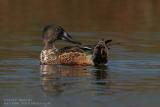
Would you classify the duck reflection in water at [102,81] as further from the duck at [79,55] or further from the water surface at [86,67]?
the duck at [79,55]

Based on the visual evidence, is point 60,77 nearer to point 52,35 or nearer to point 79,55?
point 79,55

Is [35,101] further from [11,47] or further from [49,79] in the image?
[11,47]

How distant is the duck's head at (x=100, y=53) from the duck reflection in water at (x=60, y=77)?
0.44 metres

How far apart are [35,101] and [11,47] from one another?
6.90 metres

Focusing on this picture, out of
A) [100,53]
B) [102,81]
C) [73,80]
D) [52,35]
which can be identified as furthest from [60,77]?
[52,35]

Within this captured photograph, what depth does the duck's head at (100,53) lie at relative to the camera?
18172 mm

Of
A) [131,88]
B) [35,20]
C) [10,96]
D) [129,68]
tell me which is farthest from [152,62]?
[35,20]

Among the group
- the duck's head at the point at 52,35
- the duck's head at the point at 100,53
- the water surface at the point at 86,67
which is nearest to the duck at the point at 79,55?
the duck's head at the point at 100,53

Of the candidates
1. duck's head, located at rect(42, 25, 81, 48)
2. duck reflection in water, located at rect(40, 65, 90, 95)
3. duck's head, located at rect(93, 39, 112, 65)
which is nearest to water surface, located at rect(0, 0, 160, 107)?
duck reflection in water, located at rect(40, 65, 90, 95)

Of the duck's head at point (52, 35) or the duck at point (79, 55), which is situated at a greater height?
the duck's head at point (52, 35)

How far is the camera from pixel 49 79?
16.2 meters

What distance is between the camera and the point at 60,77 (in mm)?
16453

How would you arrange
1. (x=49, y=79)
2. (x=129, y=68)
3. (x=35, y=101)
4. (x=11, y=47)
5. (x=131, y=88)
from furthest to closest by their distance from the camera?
(x=11, y=47), (x=129, y=68), (x=49, y=79), (x=131, y=88), (x=35, y=101)

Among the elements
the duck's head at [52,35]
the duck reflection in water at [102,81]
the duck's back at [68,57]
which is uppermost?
the duck's head at [52,35]
